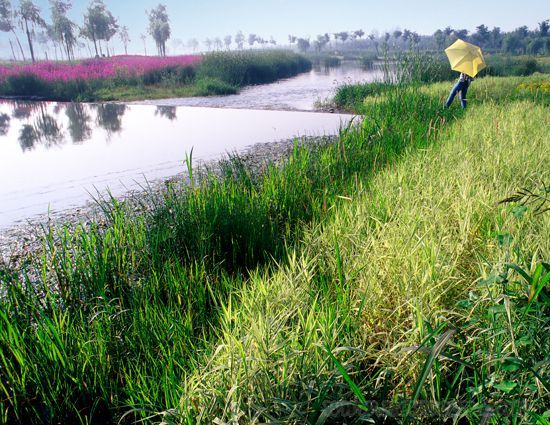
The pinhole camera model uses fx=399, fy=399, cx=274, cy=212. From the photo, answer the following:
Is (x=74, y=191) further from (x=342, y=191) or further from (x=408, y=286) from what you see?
(x=408, y=286)

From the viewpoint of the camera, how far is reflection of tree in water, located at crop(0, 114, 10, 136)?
9236 mm

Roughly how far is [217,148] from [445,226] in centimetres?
523

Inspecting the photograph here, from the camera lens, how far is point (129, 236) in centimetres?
272

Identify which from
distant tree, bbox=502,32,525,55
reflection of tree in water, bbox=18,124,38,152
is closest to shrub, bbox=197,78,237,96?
reflection of tree in water, bbox=18,124,38,152

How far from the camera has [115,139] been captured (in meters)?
8.26

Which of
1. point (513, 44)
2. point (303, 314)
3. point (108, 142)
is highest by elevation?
point (513, 44)

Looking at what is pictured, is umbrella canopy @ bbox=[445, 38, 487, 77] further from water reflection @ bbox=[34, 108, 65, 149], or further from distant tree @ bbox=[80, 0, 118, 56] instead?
distant tree @ bbox=[80, 0, 118, 56]

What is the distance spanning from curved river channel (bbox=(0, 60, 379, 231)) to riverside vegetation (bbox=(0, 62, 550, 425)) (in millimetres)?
1041

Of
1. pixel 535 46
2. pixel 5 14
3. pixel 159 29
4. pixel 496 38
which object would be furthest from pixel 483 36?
pixel 5 14

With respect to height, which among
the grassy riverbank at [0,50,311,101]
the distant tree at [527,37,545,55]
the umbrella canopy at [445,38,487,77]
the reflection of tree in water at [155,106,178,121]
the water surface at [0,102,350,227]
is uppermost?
the distant tree at [527,37,545,55]

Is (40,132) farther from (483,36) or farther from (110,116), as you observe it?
(483,36)

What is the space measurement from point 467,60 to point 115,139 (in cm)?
724

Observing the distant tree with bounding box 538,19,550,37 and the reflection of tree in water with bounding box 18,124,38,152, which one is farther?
the distant tree with bounding box 538,19,550,37

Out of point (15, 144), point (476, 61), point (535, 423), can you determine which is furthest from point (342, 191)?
point (15, 144)
